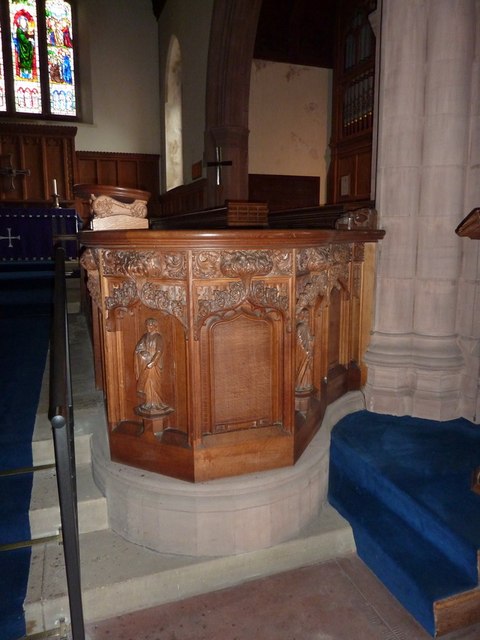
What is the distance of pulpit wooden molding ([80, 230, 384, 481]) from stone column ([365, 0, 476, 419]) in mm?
662

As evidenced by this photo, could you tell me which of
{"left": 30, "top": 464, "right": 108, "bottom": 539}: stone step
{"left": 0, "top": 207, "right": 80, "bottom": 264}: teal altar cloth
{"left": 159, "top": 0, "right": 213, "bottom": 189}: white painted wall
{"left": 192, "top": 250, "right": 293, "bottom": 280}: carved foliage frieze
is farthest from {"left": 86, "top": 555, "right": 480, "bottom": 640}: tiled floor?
{"left": 159, "top": 0, "right": 213, "bottom": 189}: white painted wall

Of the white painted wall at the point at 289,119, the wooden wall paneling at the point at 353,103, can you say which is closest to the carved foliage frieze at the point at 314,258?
the wooden wall paneling at the point at 353,103

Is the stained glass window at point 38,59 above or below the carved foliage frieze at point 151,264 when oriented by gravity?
above

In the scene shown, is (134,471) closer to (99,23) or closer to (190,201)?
(190,201)

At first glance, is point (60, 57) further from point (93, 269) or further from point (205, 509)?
point (205, 509)

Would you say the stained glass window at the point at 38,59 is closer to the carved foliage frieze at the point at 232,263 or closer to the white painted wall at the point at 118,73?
the white painted wall at the point at 118,73

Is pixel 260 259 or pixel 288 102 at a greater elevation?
pixel 288 102

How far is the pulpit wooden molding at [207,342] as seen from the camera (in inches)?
67.8

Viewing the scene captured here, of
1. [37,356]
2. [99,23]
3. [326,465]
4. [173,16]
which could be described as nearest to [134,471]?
[326,465]

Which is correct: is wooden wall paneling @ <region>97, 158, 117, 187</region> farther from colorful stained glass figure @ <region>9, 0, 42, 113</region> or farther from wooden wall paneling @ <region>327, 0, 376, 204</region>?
wooden wall paneling @ <region>327, 0, 376, 204</region>

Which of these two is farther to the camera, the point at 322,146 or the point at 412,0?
the point at 322,146

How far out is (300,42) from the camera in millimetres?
7555

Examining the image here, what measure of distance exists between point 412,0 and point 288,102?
19.2 feet

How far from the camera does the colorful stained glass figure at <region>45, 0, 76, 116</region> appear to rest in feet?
29.5
